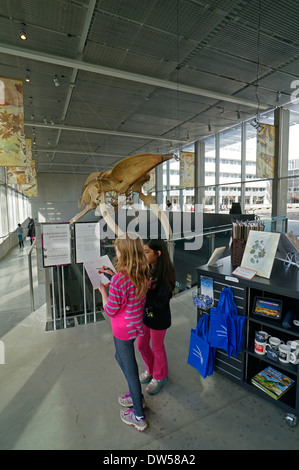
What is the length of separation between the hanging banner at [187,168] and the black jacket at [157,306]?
11088mm

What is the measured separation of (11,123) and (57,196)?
2248 centimetres

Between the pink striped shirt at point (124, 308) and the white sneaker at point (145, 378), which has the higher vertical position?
the pink striped shirt at point (124, 308)

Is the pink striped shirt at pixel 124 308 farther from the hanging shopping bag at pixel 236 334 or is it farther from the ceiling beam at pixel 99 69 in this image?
the ceiling beam at pixel 99 69

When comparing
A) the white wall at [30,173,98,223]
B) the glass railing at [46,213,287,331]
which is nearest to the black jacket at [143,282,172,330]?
the glass railing at [46,213,287,331]

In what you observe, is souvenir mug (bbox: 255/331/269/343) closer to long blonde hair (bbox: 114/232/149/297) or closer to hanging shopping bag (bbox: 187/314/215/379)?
hanging shopping bag (bbox: 187/314/215/379)

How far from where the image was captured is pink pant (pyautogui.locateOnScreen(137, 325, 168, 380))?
85.6 inches

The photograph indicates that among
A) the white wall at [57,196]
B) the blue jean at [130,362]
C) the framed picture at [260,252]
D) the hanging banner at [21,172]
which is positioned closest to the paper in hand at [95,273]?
the blue jean at [130,362]

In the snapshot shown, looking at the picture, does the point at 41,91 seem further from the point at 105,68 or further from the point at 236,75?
the point at 236,75

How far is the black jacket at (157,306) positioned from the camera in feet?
6.84

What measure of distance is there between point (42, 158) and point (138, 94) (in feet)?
43.8

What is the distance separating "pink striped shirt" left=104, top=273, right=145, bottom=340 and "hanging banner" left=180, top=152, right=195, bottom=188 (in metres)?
11.4

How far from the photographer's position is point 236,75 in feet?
23.0
